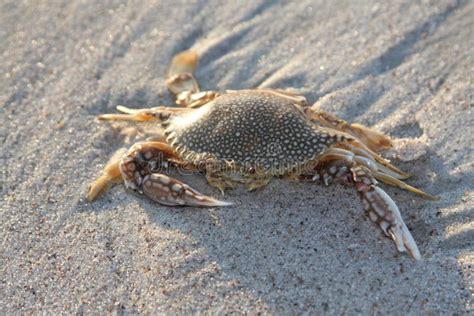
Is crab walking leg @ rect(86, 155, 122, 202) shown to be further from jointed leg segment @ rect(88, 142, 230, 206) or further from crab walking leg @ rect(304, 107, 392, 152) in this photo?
crab walking leg @ rect(304, 107, 392, 152)

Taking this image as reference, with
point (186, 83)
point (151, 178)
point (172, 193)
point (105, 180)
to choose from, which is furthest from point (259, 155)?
point (186, 83)

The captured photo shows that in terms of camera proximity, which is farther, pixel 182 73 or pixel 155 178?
pixel 182 73

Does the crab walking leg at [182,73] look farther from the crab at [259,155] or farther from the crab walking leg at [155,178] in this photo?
the crab walking leg at [155,178]

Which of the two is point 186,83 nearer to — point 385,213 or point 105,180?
point 105,180

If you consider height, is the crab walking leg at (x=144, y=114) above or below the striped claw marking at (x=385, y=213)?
above

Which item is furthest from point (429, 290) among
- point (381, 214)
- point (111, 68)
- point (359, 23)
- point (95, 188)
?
point (111, 68)

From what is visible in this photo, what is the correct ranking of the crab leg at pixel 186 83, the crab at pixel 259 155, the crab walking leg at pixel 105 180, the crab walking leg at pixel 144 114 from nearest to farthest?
the crab at pixel 259 155 < the crab walking leg at pixel 105 180 < the crab walking leg at pixel 144 114 < the crab leg at pixel 186 83

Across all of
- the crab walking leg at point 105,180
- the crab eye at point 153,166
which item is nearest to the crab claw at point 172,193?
A: the crab eye at point 153,166

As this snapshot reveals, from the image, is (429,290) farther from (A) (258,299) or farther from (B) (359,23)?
(B) (359,23)
